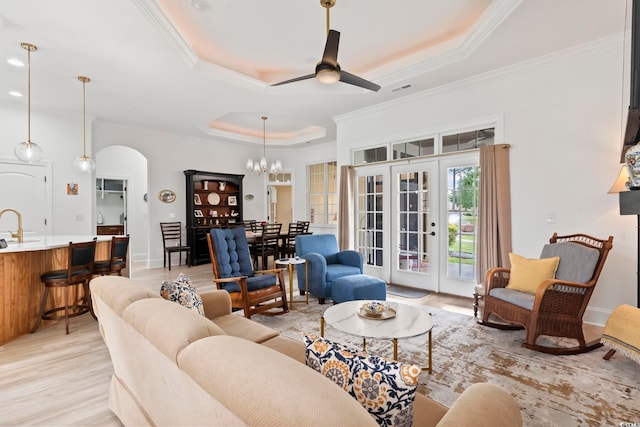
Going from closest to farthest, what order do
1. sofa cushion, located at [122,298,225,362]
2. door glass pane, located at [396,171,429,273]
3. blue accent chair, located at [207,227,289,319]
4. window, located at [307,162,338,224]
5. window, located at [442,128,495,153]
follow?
sofa cushion, located at [122,298,225,362], blue accent chair, located at [207,227,289,319], window, located at [442,128,495,153], door glass pane, located at [396,171,429,273], window, located at [307,162,338,224]

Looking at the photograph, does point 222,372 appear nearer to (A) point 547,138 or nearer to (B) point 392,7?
(B) point 392,7

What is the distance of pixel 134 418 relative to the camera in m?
1.63

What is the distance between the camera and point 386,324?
7.66ft

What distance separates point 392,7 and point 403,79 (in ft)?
3.99

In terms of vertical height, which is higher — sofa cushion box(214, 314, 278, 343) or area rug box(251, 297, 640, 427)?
sofa cushion box(214, 314, 278, 343)

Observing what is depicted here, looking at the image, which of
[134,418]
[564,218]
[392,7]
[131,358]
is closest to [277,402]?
[131,358]

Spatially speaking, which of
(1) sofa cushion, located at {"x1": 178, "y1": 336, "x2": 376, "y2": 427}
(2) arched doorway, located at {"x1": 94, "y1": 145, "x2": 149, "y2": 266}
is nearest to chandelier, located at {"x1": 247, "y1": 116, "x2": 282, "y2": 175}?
(2) arched doorway, located at {"x1": 94, "y1": 145, "x2": 149, "y2": 266}

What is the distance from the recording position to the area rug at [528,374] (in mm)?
1997

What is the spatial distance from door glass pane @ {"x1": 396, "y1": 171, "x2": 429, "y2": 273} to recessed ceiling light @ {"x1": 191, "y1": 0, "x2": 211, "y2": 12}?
3553 millimetres

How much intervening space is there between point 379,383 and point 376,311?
1590 mm

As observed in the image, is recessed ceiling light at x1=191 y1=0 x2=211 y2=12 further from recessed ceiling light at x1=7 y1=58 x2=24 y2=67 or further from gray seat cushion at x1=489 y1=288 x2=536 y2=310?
gray seat cushion at x1=489 y1=288 x2=536 y2=310

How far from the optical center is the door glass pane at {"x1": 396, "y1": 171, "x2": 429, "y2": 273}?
196 inches

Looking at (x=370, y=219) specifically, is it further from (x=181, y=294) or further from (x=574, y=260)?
(x=181, y=294)

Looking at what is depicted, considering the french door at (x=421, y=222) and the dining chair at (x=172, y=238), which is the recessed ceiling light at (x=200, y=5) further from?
the dining chair at (x=172, y=238)
